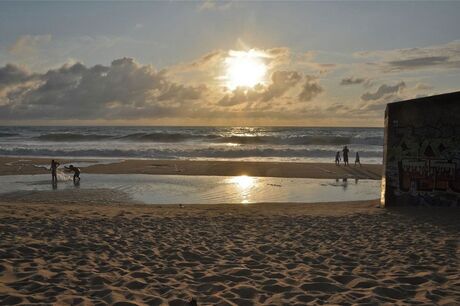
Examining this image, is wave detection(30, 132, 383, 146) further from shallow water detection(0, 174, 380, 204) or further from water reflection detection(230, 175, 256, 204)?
shallow water detection(0, 174, 380, 204)

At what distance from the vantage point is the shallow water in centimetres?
1517

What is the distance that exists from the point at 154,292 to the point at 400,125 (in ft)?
31.9

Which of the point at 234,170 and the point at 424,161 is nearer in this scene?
the point at 424,161

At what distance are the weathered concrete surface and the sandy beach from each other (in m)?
0.64

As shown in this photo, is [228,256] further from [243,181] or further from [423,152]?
[243,181]

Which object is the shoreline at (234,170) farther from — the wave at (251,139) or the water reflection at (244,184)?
the wave at (251,139)

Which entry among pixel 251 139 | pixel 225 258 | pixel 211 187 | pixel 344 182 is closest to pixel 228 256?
pixel 225 258

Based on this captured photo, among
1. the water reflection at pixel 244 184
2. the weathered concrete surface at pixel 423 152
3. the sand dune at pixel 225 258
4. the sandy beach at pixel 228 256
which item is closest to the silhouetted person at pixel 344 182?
the water reflection at pixel 244 184

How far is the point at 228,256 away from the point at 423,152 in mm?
7834

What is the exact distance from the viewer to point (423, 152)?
39.5 feet

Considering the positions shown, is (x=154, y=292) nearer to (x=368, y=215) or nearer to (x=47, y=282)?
(x=47, y=282)

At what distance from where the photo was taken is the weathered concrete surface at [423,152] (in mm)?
11688

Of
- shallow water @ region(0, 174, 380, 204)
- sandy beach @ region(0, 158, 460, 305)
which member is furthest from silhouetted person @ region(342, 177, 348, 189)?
sandy beach @ region(0, 158, 460, 305)

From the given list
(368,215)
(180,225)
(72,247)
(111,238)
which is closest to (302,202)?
(368,215)
